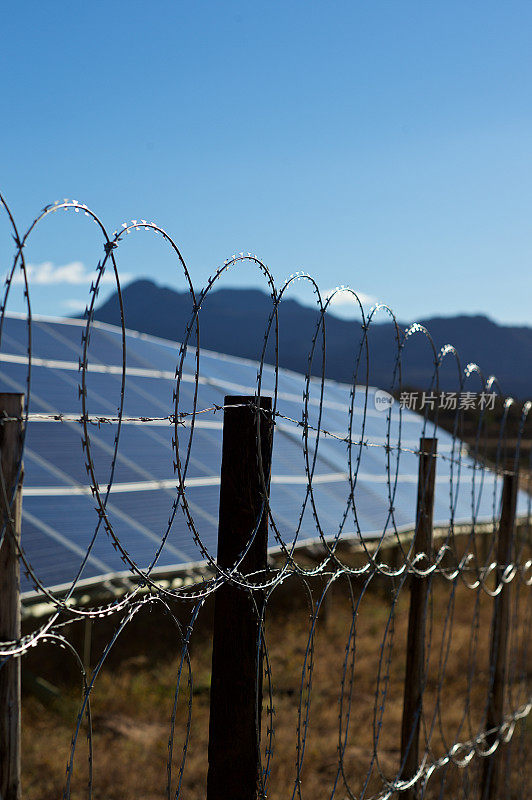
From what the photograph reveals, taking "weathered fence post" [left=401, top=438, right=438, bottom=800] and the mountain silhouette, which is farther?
the mountain silhouette

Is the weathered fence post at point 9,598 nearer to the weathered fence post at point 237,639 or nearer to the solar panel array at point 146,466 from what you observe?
the weathered fence post at point 237,639

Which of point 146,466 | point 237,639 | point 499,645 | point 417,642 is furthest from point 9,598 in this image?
point 146,466

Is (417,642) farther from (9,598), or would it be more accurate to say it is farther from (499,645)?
(9,598)

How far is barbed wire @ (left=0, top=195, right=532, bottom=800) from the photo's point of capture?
202 centimetres

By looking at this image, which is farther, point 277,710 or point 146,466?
point 146,466

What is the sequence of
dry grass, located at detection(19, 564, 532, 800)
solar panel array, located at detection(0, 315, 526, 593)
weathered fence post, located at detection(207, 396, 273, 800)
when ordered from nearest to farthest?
1. weathered fence post, located at detection(207, 396, 273, 800)
2. dry grass, located at detection(19, 564, 532, 800)
3. solar panel array, located at detection(0, 315, 526, 593)

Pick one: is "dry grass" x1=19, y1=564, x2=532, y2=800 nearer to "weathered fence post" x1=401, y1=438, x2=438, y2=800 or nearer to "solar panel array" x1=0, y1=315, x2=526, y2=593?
"weathered fence post" x1=401, y1=438, x2=438, y2=800

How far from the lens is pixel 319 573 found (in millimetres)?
2861

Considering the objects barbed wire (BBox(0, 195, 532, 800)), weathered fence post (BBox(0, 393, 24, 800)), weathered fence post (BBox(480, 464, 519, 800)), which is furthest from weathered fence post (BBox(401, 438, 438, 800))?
weathered fence post (BBox(0, 393, 24, 800))

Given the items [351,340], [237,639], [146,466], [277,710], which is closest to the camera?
[237,639]

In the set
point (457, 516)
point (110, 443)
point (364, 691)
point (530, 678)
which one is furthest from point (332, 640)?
point (110, 443)

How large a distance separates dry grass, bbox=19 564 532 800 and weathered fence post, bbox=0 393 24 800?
2.84m

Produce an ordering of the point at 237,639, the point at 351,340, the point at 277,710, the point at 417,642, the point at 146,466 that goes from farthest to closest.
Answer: the point at 351,340 → the point at 146,466 → the point at 277,710 → the point at 417,642 → the point at 237,639

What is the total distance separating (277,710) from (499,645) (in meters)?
3.16
